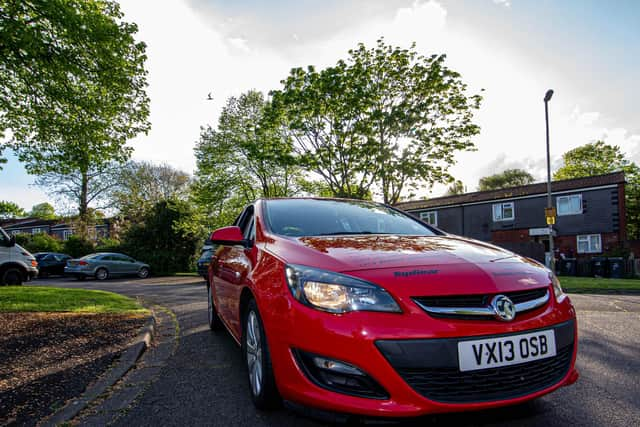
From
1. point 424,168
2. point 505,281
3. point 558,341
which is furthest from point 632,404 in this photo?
point 424,168

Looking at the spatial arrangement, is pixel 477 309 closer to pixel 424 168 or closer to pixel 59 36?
pixel 59 36

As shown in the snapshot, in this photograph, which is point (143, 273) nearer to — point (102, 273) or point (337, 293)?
point (102, 273)

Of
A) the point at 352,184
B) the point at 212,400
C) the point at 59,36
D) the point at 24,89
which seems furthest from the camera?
the point at 352,184

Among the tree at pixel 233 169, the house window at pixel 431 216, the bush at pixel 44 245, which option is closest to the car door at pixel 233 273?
the tree at pixel 233 169

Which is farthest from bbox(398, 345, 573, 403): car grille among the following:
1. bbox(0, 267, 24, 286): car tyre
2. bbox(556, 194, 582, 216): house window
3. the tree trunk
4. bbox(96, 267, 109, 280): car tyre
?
the tree trunk

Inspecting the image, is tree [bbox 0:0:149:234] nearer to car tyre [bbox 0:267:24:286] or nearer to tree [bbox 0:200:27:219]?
car tyre [bbox 0:267:24:286]

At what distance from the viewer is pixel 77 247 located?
32.1 m

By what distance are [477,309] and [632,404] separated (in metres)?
1.68

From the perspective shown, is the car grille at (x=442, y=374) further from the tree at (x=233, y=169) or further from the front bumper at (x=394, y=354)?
the tree at (x=233, y=169)

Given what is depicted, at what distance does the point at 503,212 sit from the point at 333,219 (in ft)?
102

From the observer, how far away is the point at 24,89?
9.68 meters

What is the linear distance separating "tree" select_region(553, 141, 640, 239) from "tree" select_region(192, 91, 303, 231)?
117 feet

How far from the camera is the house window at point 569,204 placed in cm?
2733

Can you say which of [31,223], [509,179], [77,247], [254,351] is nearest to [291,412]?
[254,351]
